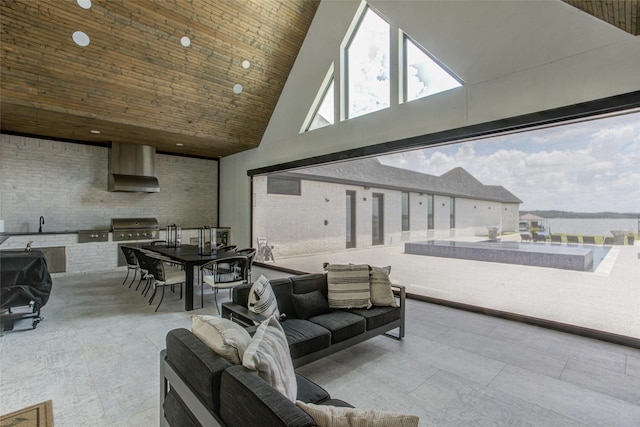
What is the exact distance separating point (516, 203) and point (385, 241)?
2902 millimetres

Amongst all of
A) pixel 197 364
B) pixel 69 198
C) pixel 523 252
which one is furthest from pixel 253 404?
pixel 69 198

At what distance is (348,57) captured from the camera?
596 centimetres

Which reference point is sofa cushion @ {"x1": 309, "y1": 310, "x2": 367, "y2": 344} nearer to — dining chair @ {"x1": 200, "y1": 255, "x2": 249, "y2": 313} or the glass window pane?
dining chair @ {"x1": 200, "y1": 255, "x2": 249, "y2": 313}

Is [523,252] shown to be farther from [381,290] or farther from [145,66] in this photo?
[145,66]

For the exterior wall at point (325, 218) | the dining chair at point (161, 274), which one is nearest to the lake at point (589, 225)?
the exterior wall at point (325, 218)

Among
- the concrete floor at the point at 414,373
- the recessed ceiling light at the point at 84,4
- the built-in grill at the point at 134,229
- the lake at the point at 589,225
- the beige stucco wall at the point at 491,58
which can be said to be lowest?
the concrete floor at the point at 414,373

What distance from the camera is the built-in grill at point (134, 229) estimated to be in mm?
7539

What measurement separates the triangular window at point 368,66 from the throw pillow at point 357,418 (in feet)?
15.9

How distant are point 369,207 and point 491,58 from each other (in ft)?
13.6

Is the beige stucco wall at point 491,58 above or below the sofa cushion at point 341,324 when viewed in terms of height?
above

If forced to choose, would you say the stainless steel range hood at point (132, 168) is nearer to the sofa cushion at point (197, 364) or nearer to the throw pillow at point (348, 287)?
the throw pillow at point (348, 287)

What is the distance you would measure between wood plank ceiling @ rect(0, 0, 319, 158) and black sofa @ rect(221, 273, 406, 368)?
15.3 feet

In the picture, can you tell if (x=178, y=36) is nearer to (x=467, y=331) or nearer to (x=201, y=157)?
(x=201, y=157)

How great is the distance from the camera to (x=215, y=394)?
1.34 m
